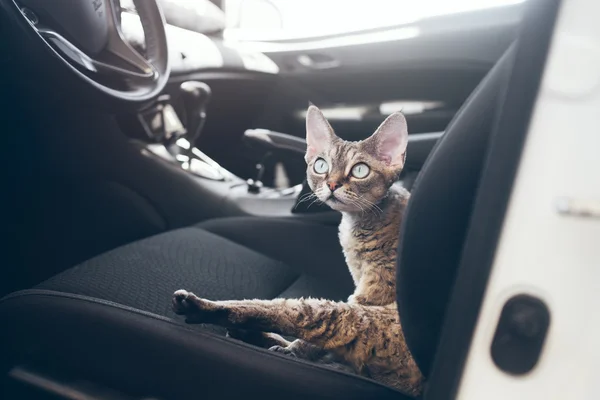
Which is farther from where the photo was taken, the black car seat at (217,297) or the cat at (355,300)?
the cat at (355,300)

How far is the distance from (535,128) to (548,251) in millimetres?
99

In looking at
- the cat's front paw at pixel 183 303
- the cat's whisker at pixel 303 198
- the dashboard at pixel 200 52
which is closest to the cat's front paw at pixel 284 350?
the cat's front paw at pixel 183 303

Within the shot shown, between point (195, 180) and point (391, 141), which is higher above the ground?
point (391, 141)

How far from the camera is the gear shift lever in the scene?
1473 millimetres

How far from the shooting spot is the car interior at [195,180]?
525 millimetres

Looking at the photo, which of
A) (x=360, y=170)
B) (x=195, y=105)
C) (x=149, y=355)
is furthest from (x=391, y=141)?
(x=195, y=105)

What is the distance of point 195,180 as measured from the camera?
1427 millimetres

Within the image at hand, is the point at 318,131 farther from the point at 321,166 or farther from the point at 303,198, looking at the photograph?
the point at 303,198

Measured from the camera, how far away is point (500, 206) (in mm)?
396

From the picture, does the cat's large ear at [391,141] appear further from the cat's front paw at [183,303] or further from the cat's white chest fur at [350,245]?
the cat's front paw at [183,303]

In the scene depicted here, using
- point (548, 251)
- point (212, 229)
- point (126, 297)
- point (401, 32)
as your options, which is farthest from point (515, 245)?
point (401, 32)

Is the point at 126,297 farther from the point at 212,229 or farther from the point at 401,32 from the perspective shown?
the point at 401,32

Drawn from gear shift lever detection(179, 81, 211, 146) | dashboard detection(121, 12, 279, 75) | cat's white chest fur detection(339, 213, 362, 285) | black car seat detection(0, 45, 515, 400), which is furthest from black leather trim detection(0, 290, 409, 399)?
gear shift lever detection(179, 81, 211, 146)

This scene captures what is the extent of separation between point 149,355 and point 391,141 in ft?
1.66
